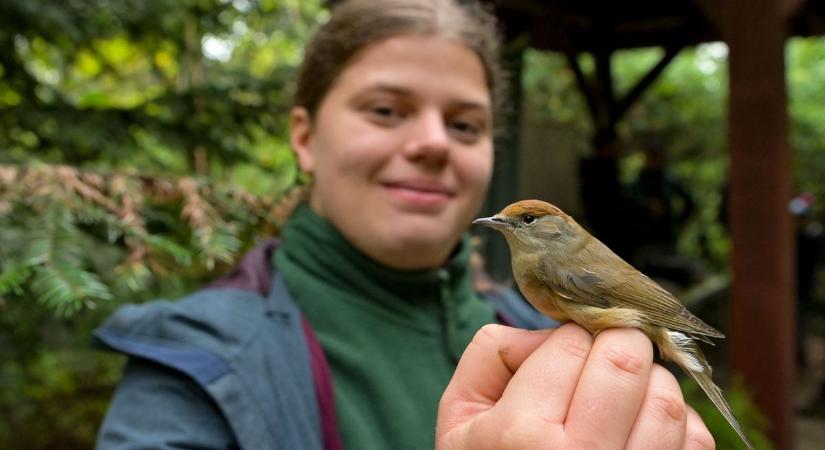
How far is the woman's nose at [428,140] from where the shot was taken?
1.85 m

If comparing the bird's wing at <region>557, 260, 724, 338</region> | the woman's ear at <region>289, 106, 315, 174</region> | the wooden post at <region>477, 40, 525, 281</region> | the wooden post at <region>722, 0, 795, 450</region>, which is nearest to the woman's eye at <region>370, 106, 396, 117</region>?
the woman's ear at <region>289, 106, 315, 174</region>

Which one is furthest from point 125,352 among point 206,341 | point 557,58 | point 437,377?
point 557,58

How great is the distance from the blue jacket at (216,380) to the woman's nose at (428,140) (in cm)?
58

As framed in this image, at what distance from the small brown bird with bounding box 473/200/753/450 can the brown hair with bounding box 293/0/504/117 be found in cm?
88

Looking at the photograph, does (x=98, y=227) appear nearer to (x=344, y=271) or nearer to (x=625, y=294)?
(x=344, y=271)

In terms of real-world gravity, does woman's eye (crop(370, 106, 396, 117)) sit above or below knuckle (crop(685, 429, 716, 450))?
above

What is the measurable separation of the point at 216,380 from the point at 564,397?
34.0 inches

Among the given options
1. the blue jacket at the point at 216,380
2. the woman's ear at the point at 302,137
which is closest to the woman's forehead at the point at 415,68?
the woman's ear at the point at 302,137

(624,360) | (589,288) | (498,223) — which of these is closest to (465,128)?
(498,223)

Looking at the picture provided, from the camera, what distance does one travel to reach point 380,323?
203 cm

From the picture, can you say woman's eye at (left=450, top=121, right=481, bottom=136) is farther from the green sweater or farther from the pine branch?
the pine branch

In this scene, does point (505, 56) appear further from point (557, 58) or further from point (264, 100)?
point (557, 58)

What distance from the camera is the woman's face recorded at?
1.90 meters

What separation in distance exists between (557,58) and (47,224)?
28.9ft
